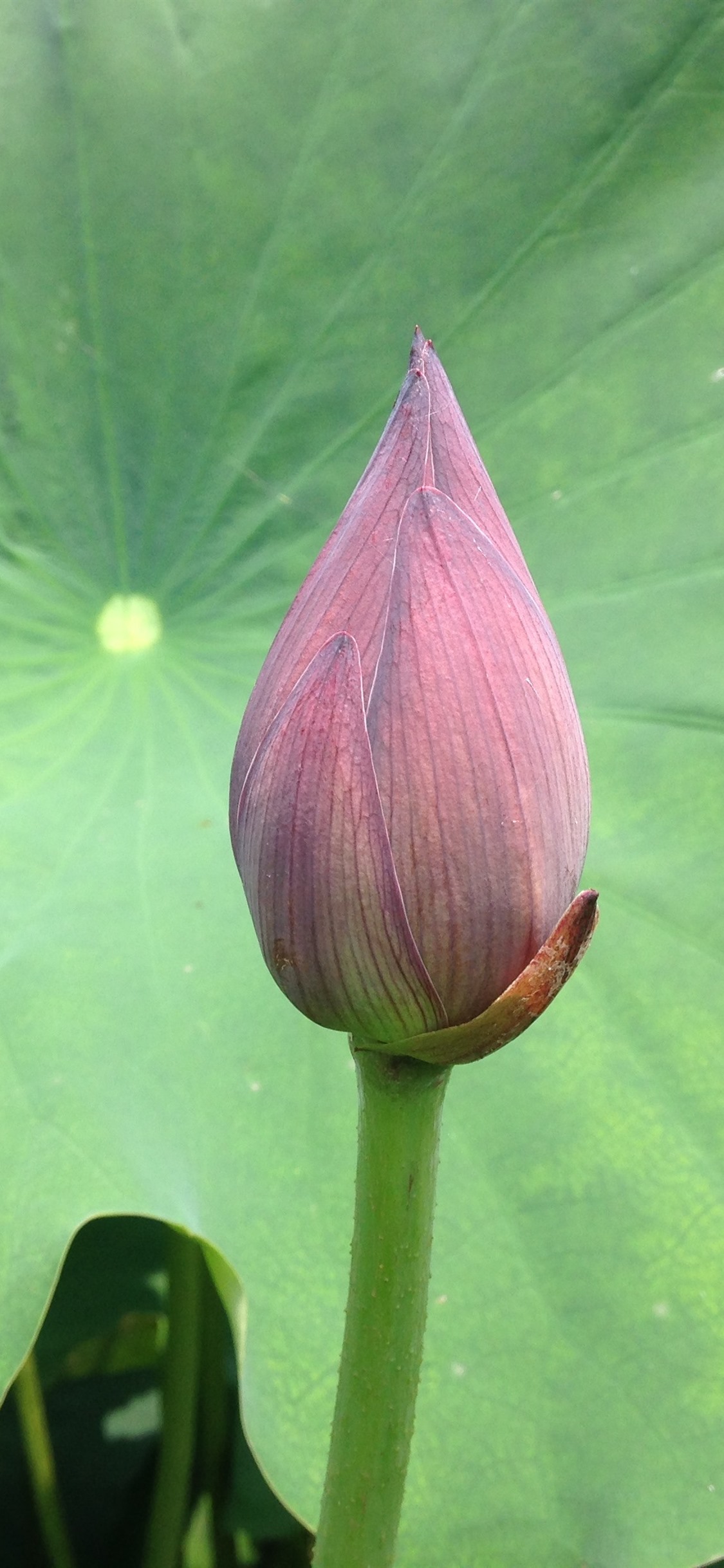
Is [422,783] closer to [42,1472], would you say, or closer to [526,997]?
[526,997]

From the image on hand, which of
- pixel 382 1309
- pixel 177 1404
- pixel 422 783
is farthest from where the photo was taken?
pixel 177 1404

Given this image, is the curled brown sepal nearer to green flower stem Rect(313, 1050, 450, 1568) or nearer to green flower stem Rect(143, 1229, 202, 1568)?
green flower stem Rect(313, 1050, 450, 1568)

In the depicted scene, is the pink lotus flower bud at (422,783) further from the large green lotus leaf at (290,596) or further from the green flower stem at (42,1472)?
the green flower stem at (42,1472)

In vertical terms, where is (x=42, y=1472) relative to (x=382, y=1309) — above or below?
below

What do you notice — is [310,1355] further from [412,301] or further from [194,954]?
[412,301]

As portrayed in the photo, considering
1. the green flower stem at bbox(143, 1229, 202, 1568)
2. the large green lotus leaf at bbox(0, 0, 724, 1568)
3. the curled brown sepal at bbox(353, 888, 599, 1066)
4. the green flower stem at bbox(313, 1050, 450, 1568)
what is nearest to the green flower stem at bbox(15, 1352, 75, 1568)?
the green flower stem at bbox(143, 1229, 202, 1568)

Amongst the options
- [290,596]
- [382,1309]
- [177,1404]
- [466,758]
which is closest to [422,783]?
[466,758]

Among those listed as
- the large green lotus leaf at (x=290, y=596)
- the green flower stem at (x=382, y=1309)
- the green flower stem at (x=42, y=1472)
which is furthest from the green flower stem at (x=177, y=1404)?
the green flower stem at (x=382, y=1309)

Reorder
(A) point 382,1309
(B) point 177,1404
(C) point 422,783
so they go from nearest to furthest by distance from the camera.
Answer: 1. (C) point 422,783
2. (A) point 382,1309
3. (B) point 177,1404
